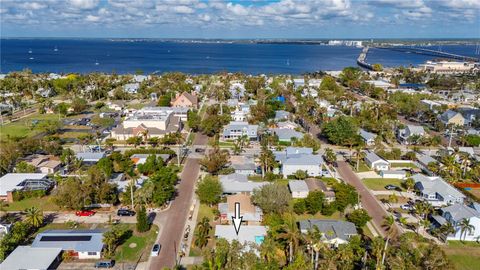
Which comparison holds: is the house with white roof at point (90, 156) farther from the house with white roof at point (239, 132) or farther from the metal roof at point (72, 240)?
the house with white roof at point (239, 132)

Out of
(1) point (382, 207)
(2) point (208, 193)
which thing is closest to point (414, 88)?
(1) point (382, 207)

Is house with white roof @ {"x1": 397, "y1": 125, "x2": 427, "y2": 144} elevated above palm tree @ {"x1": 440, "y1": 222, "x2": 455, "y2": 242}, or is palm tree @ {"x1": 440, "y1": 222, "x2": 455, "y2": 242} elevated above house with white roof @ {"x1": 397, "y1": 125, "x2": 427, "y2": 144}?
house with white roof @ {"x1": 397, "y1": 125, "x2": 427, "y2": 144}

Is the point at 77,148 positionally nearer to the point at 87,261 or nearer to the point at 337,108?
the point at 87,261

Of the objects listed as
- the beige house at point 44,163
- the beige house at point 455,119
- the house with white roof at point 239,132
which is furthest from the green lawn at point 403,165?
the beige house at point 44,163

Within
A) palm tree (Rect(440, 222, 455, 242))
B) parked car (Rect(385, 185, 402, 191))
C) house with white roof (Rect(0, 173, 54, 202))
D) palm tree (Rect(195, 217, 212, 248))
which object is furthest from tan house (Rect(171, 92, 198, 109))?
palm tree (Rect(440, 222, 455, 242))

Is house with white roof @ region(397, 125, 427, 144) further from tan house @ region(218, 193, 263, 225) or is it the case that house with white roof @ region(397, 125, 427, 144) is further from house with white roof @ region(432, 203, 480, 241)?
tan house @ region(218, 193, 263, 225)
